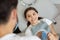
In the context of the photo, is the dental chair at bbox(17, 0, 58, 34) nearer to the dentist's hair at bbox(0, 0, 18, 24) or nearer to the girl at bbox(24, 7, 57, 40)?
the girl at bbox(24, 7, 57, 40)

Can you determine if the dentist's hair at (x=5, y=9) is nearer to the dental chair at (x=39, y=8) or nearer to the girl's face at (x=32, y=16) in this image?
the girl's face at (x=32, y=16)

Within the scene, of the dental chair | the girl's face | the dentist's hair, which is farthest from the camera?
the dental chair

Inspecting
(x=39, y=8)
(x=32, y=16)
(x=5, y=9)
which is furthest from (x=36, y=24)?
(x=5, y=9)

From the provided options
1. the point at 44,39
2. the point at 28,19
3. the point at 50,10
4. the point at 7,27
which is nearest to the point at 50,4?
the point at 50,10

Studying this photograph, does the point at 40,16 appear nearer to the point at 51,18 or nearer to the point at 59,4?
the point at 51,18

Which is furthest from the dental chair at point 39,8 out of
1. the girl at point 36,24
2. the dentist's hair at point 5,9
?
the dentist's hair at point 5,9

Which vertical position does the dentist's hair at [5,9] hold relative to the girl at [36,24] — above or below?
above

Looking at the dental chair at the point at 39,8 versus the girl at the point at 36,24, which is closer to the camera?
the girl at the point at 36,24

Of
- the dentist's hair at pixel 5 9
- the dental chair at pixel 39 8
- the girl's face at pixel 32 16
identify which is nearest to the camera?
the dentist's hair at pixel 5 9

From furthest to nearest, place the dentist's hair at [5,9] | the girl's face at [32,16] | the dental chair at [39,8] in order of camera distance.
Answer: the dental chair at [39,8] < the girl's face at [32,16] < the dentist's hair at [5,9]

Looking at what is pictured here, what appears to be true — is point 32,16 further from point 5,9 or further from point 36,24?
point 5,9

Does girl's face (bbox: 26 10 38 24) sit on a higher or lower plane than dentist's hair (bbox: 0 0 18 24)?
lower

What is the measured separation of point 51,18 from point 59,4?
19 centimetres

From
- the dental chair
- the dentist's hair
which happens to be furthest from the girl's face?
the dentist's hair
